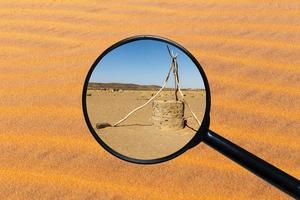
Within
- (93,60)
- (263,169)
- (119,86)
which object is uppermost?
(119,86)

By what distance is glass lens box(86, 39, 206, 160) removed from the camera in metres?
1.03

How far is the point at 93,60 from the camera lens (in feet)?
10.0

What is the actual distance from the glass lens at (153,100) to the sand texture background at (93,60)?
715mm

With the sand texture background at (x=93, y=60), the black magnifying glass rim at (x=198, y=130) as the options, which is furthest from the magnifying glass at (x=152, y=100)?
the sand texture background at (x=93, y=60)

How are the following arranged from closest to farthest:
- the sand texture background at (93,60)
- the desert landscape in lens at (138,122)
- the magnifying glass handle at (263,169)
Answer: the magnifying glass handle at (263,169) < the desert landscape in lens at (138,122) < the sand texture background at (93,60)

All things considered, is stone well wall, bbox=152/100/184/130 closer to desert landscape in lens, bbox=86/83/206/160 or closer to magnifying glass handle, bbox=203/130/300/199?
desert landscape in lens, bbox=86/83/206/160

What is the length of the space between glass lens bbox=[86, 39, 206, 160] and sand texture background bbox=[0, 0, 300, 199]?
72 centimetres

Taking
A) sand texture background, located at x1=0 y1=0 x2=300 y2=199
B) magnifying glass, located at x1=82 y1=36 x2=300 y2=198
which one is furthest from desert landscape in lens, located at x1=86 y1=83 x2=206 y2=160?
sand texture background, located at x1=0 y1=0 x2=300 y2=199

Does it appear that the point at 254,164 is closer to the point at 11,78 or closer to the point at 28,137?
the point at 28,137

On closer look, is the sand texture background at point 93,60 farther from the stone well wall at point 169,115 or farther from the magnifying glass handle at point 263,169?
the magnifying glass handle at point 263,169

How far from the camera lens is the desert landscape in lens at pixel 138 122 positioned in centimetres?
104

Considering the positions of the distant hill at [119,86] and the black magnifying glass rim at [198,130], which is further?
the distant hill at [119,86]

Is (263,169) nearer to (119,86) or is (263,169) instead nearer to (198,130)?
(198,130)

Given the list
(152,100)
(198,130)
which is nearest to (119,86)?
(152,100)
